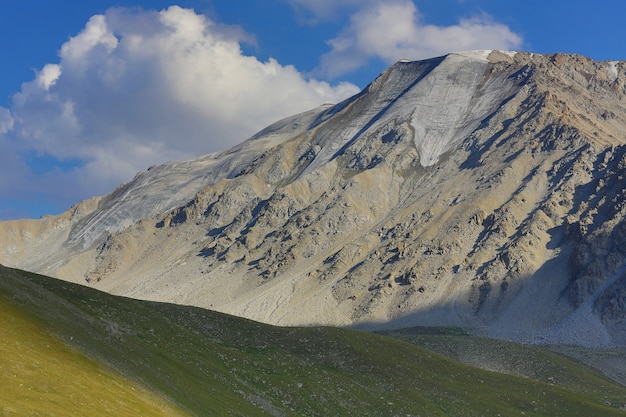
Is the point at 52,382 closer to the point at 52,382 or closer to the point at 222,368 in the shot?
the point at 52,382

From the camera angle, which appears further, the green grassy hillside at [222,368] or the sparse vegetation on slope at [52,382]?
the green grassy hillside at [222,368]

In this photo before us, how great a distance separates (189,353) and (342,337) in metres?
25.1

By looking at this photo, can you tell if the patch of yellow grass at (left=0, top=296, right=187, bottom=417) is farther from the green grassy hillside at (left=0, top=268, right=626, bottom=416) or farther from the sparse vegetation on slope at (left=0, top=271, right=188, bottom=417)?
the green grassy hillside at (left=0, top=268, right=626, bottom=416)

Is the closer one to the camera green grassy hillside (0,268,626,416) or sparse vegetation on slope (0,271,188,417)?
sparse vegetation on slope (0,271,188,417)

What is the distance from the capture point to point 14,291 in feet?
196

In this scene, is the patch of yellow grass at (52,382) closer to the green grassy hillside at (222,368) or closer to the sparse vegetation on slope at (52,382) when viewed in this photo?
the sparse vegetation on slope at (52,382)

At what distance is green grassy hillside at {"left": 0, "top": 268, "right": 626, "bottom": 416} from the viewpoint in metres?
50.0

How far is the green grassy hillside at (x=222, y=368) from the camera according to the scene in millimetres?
50031

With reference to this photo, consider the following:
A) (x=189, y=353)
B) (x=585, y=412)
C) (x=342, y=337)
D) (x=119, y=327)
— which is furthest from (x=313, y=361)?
(x=585, y=412)

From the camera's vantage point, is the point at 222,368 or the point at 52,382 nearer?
the point at 52,382

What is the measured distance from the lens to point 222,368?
6950cm

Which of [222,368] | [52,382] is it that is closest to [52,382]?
[52,382]

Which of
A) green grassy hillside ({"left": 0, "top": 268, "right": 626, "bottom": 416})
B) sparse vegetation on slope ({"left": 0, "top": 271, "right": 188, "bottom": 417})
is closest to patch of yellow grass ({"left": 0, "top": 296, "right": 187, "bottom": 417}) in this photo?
sparse vegetation on slope ({"left": 0, "top": 271, "right": 188, "bottom": 417})

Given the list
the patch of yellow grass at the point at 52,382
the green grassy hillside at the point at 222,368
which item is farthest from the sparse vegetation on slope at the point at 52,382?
the green grassy hillside at the point at 222,368
